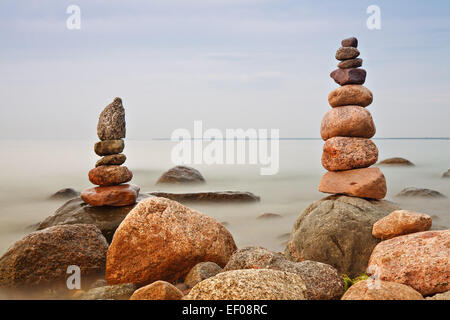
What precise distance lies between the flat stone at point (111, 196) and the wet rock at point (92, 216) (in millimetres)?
142

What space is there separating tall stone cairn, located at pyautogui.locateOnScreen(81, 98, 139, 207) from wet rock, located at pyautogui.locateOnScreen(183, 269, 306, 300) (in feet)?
21.4

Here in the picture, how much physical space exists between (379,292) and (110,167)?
809cm

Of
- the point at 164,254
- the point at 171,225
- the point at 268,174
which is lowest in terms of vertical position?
the point at 268,174

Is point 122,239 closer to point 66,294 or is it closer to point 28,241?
point 66,294

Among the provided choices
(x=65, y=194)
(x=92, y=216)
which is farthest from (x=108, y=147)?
(x=65, y=194)

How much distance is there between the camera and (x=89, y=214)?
34.5 ft

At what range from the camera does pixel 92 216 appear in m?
10.4

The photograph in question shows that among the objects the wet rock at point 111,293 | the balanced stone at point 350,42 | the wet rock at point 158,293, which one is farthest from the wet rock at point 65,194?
the wet rock at point 158,293

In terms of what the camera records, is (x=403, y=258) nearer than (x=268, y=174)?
Yes

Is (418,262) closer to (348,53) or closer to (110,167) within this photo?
(348,53)

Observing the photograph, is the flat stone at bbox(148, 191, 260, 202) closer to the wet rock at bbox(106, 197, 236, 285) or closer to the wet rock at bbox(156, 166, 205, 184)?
the wet rock at bbox(156, 166, 205, 184)

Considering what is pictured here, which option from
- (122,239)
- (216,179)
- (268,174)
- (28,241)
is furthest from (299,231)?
(268,174)

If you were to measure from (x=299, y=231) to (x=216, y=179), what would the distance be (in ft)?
53.8

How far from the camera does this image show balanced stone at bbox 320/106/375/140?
10.2m
